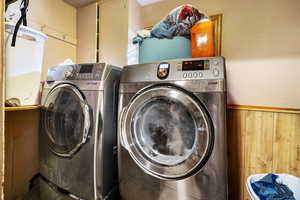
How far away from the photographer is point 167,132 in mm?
933

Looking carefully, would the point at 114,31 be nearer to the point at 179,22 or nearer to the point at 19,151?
the point at 179,22

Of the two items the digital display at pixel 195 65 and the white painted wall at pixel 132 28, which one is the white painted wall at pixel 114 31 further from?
the digital display at pixel 195 65

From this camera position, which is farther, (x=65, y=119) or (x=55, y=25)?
(x=55, y=25)

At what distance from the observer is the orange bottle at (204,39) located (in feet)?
3.14

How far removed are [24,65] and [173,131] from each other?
3.84ft

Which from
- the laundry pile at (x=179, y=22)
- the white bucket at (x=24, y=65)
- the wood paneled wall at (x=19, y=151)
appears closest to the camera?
the white bucket at (x=24, y=65)

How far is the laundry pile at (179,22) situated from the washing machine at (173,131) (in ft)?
1.36

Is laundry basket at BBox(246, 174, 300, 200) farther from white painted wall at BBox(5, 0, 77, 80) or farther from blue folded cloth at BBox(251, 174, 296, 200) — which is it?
white painted wall at BBox(5, 0, 77, 80)

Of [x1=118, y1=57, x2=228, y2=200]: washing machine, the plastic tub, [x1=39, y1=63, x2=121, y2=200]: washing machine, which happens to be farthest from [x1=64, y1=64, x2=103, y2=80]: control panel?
the plastic tub

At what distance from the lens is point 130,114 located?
93cm

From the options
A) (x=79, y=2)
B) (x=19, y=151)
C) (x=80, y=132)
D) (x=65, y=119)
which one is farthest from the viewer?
(x=79, y=2)

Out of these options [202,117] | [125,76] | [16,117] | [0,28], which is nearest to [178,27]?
[125,76]

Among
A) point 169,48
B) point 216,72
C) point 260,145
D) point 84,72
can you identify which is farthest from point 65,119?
point 260,145

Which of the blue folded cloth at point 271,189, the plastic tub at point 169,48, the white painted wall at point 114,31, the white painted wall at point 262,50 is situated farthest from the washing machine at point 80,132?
the white painted wall at point 262,50
